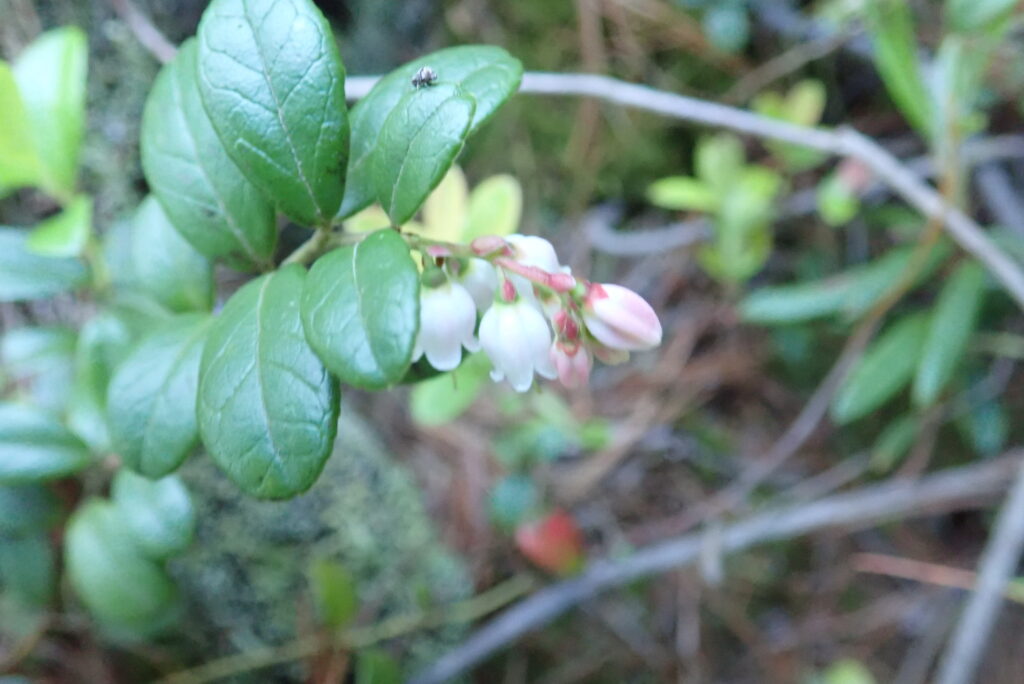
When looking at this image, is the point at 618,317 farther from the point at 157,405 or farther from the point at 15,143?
the point at 15,143

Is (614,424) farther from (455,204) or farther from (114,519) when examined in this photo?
(114,519)

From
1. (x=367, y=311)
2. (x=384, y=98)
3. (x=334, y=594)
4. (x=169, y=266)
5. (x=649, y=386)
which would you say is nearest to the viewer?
(x=367, y=311)

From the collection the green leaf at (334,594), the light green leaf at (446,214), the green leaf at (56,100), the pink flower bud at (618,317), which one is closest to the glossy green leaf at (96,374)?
the green leaf at (56,100)

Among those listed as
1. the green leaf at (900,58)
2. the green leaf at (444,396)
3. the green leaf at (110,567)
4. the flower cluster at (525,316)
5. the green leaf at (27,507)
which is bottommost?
the green leaf at (110,567)

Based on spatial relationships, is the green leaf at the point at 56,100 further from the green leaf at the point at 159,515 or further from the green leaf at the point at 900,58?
the green leaf at the point at 900,58

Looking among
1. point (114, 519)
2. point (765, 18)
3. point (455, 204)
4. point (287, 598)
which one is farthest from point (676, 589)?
point (765, 18)

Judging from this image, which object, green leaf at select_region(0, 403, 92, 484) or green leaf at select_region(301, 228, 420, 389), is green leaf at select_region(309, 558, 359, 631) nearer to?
green leaf at select_region(0, 403, 92, 484)

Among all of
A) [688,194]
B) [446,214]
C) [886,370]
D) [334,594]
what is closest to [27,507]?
[334,594]
